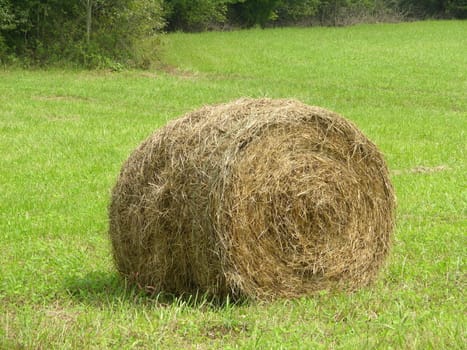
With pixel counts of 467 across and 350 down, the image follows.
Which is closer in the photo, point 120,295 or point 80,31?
point 120,295

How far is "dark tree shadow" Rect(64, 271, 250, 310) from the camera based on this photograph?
6.41m

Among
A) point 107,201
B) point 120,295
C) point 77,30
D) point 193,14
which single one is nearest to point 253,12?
point 193,14

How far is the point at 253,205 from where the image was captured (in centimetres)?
643

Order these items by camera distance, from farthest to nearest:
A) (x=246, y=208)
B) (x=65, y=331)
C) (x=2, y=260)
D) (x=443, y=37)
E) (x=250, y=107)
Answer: (x=443, y=37) → (x=2, y=260) → (x=250, y=107) → (x=246, y=208) → (x=65, y=331)

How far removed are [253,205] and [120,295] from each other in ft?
4.31

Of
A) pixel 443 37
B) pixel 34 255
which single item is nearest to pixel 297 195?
pixel 34 255

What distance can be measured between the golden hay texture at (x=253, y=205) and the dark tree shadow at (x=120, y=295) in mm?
74

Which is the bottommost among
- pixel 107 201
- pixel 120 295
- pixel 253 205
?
pixel 107 201

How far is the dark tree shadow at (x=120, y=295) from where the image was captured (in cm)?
641

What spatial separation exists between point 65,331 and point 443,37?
3955 cm

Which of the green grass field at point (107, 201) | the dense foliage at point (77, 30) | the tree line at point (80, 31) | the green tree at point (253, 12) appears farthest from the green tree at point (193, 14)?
the green grass field at point (107, 201)

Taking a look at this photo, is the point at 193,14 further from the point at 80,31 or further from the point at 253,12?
the point at 80,31

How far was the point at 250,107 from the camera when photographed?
6.88 metres

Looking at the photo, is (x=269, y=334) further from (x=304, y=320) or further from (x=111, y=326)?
(x=111, y=326)
